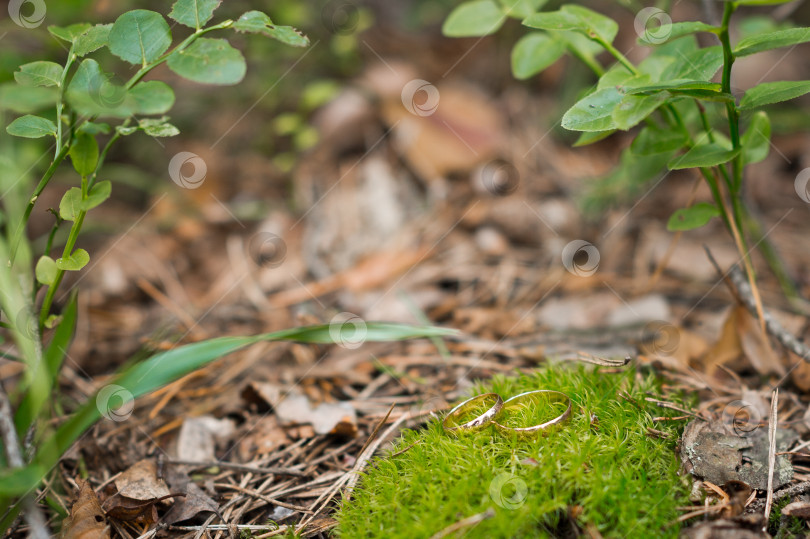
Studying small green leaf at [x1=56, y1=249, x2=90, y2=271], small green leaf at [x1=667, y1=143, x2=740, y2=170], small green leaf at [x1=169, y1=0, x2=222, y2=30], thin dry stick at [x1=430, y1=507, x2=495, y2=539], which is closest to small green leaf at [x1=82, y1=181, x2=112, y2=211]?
small green leaf at [x1=56, y1=249, x2=90, y2=271]

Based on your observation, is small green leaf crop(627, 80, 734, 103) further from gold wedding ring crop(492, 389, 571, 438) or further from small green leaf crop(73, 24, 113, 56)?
small green leaf crop(73, 24, 113, 56)

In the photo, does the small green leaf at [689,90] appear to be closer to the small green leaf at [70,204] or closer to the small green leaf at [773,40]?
the small green leaf at [773,40]

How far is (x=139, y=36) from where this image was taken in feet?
4.19

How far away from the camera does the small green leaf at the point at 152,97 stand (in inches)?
45.5

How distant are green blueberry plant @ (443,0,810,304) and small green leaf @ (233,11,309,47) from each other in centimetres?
59

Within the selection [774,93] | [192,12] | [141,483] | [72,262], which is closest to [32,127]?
[72,262]

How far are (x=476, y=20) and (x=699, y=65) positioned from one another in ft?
2.44

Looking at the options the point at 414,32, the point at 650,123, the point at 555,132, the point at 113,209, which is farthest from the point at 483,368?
the point at 414,32

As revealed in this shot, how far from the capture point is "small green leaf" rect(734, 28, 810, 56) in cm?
118

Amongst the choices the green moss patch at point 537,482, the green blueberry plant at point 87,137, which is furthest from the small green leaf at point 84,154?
the green moss patch at point 537,482

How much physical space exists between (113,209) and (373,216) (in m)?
1.74

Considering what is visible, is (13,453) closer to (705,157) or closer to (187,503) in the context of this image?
(187,503)

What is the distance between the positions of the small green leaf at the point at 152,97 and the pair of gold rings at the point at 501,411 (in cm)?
99

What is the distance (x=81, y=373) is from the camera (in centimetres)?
221
